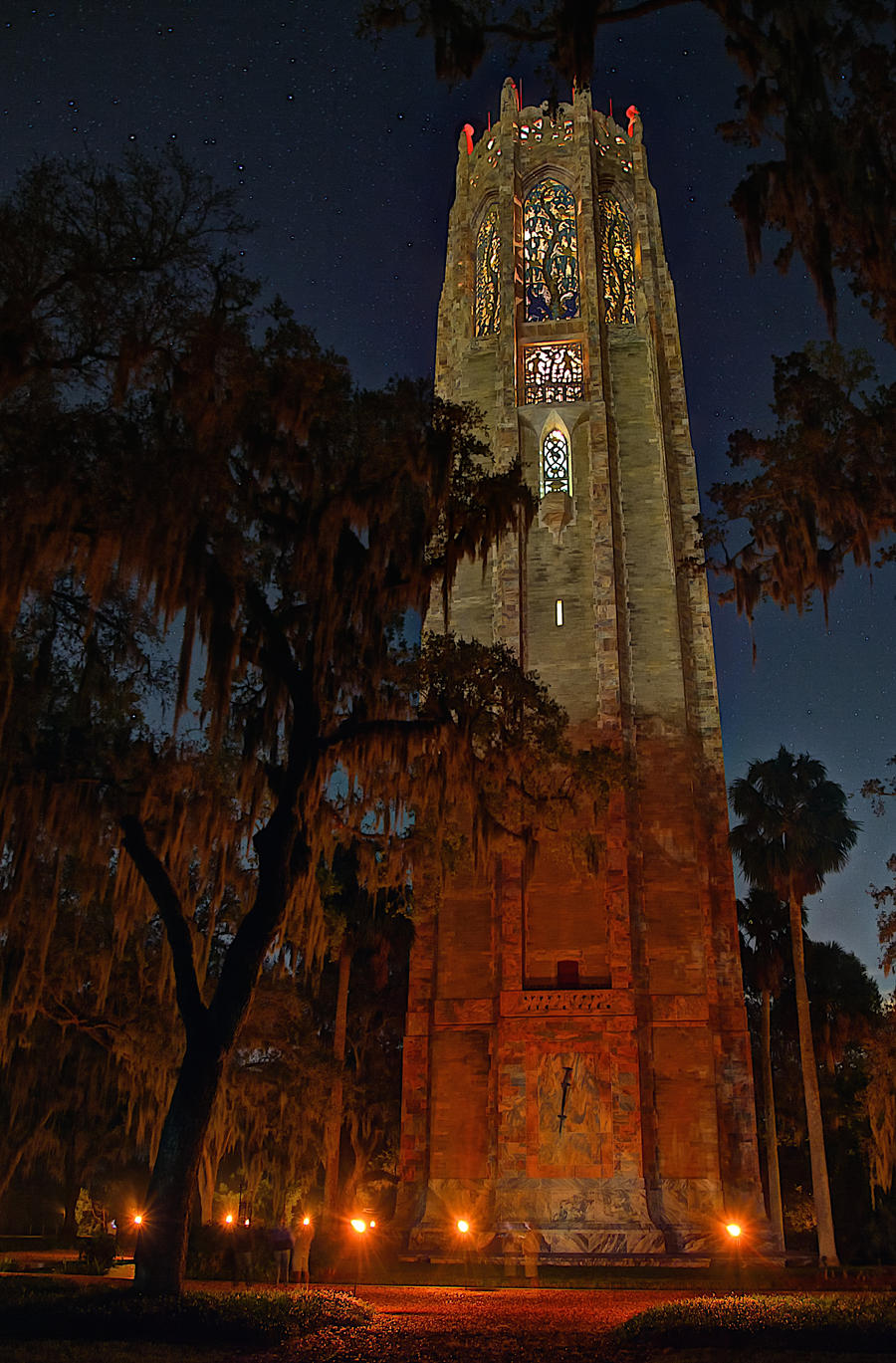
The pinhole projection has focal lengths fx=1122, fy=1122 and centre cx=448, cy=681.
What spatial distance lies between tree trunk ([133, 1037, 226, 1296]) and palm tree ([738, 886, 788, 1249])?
24.1m

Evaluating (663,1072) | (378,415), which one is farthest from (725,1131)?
(378,415)

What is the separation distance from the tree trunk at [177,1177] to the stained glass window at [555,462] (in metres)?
26.1

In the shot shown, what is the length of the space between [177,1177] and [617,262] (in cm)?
3686

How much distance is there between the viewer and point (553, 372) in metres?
38.2

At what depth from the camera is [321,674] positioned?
15609 millimetres

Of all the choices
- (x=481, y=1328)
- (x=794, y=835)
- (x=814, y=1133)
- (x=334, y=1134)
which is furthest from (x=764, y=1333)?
(x=794, y=835)

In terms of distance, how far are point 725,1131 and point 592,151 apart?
111ft

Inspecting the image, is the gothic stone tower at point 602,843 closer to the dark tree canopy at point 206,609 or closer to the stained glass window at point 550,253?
the stained glass window at point 550,253

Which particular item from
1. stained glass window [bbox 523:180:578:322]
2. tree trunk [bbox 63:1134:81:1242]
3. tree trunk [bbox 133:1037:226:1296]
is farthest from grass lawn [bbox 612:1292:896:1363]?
stained glass window [bbox 523:180:578:322]

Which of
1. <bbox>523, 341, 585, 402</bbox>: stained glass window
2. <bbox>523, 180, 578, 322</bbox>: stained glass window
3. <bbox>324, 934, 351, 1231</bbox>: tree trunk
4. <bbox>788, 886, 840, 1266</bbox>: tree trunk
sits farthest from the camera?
<bbox>523, 180, 578, 322</bbox>: stained glass window

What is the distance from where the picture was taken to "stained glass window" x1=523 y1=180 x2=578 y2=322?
39.7 meters

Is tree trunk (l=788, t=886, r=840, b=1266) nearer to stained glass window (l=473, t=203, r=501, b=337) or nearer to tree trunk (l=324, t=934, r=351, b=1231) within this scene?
tree trunk (l=324, t=934, r=351, b=1231)

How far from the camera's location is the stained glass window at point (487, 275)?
132ft

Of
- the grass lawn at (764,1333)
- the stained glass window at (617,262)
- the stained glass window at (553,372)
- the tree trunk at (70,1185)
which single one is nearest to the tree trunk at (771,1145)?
the tree trunk at (70,1185)
